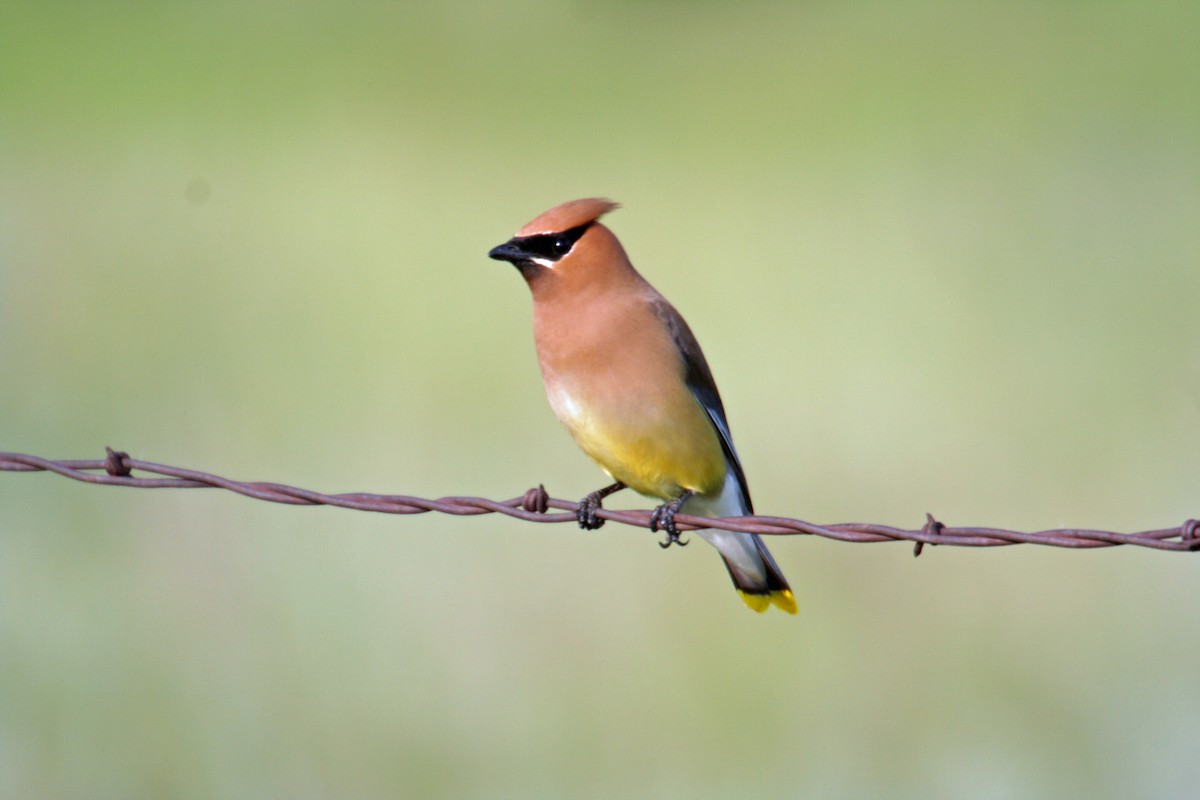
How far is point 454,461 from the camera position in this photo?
805cm

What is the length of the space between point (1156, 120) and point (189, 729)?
8.69m

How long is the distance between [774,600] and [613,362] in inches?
45.5

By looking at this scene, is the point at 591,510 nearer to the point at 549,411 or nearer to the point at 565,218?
the point at 565,218

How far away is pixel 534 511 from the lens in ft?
12.8

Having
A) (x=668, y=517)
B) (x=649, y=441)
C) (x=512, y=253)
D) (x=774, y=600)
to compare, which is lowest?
(x=774, y=600)

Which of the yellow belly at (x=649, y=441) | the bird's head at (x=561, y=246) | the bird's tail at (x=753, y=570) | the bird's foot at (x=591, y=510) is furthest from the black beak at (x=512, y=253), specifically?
the bird's tail at (x=753, y=570)

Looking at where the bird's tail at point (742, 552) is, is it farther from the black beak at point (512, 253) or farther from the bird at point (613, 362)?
the black beak at point (512, 253)

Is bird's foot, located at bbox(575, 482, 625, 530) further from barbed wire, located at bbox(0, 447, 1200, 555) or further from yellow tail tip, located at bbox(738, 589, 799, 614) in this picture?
yellow tail tip, located at bbox(738, 589, 799, 614)

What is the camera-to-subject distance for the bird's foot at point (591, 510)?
400 cm

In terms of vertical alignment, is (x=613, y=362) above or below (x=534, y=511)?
above

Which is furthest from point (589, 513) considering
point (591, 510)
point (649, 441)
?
point (649, 441)

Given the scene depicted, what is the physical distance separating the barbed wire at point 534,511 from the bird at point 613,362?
22.4 inches

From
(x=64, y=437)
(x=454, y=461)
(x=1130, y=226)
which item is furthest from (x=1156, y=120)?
(x=64, y=437)

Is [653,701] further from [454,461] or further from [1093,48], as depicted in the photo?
[1093,48]
